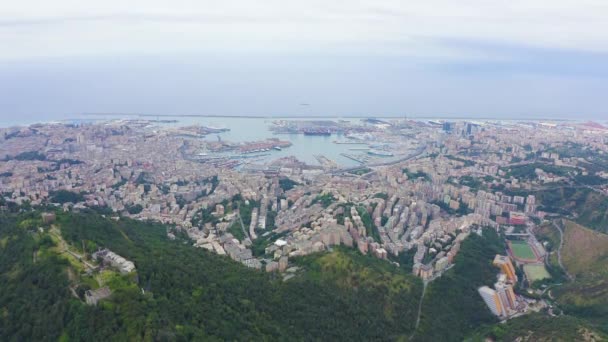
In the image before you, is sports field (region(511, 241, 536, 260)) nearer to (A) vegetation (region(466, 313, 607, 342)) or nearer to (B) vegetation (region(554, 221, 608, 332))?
(B) vegetation (region(554, 221, 608, 332))

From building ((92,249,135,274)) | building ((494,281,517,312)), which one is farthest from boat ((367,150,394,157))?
building ((92,249,135,274))

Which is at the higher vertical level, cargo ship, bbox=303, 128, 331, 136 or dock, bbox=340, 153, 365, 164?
cargo ship, bbox=303, 128, 331, 136

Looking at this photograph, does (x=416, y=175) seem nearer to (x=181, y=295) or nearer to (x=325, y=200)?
(x=325, y=200)

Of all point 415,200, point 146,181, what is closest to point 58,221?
point 146,181

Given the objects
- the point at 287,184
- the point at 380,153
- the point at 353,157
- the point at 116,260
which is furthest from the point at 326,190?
the point at 380,153

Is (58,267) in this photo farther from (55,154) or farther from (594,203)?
(55,154)

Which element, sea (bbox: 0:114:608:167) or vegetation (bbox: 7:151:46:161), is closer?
vegetation (bbox: 7:151:46:161)
